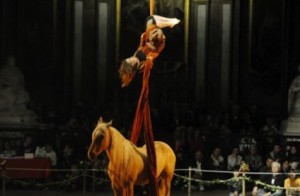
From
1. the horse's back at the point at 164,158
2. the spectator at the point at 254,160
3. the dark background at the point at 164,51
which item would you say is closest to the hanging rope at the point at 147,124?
the horse's back at the point at 164,158

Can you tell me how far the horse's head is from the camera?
37.0ft

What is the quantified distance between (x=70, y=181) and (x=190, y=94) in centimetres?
936

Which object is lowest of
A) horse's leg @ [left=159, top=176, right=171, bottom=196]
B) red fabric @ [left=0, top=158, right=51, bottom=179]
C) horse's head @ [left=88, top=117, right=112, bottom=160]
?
red fabric @ [left=0, top=158, right=51, bottom=179]

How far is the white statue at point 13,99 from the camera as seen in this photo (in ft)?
69.2

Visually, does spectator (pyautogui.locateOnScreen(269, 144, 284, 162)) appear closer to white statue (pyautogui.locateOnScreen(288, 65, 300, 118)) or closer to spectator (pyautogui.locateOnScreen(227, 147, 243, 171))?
spectator (pyautogui.locateOnScreen(227, 147, 243, 171))

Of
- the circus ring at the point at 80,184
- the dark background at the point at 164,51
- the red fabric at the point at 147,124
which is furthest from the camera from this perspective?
the dark background at the point at 164,51

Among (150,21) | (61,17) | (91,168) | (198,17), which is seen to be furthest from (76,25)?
(150,21)

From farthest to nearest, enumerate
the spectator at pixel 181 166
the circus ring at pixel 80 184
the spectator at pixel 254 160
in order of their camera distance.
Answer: the spectator at pixel 254 160, the spectator at pixel 181 166, the circus ring at pixel 80 184

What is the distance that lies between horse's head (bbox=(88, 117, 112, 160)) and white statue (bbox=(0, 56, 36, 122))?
9991 mm

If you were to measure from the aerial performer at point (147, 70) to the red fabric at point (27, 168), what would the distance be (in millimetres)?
6162

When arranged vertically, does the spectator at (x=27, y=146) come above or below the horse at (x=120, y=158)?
Result: below

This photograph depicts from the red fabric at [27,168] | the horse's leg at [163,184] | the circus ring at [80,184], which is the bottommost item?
the circus ring at [80,184]

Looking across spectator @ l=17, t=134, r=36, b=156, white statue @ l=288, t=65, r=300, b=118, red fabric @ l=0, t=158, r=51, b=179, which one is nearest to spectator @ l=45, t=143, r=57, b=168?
spectator @ l=17, t=134, r=36, b=156

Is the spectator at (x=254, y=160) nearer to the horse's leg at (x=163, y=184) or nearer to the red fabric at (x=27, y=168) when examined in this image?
the red fabric at (x=27, y=168)
